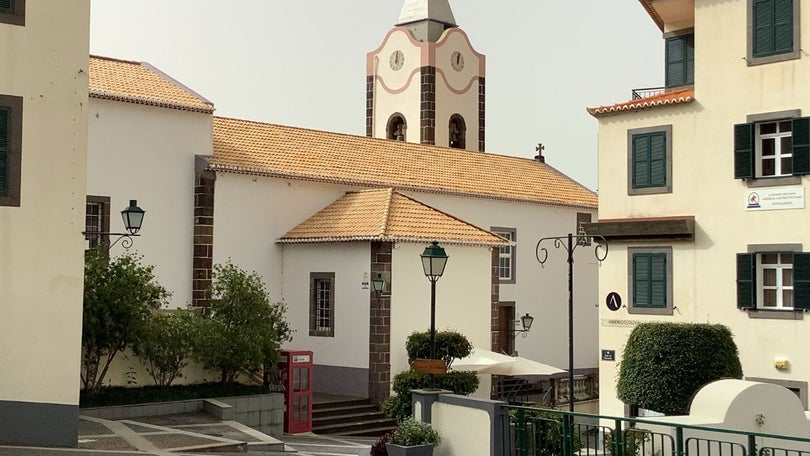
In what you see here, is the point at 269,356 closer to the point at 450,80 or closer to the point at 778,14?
the point at 778,14

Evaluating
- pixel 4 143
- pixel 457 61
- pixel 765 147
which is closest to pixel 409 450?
pixel 4 143

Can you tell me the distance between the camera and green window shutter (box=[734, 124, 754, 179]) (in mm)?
22328

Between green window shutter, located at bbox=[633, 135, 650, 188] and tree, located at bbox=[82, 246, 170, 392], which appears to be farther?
green window shutter, located at bbox=[633, 135, 650, 188]

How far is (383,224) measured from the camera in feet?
94.8

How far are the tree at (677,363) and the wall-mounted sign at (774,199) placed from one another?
2686mm

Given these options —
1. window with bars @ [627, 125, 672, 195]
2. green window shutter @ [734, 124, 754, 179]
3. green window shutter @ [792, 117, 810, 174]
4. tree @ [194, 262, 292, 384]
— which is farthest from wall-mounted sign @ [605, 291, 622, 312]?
tree @ [194, 262, 292, 384]

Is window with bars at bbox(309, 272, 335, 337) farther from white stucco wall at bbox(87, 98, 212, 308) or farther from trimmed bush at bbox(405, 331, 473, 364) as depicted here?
white stucco wall at bbox(87, 98, 212, 308)

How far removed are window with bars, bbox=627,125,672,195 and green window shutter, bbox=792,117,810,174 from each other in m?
2.96

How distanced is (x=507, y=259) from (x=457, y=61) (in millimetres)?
12440

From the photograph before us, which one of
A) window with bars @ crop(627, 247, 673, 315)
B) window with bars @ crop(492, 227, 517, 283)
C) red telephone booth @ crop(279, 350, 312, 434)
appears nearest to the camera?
window with bars @ crop(627, 247, 673, 315)

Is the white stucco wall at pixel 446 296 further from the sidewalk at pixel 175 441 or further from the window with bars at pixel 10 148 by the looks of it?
the window with bars at pixel 10 148

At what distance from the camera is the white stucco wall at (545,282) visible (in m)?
36.5

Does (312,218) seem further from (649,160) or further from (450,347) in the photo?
(649,160)

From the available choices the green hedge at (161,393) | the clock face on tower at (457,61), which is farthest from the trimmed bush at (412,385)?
the clock face on tower at (457,61)
